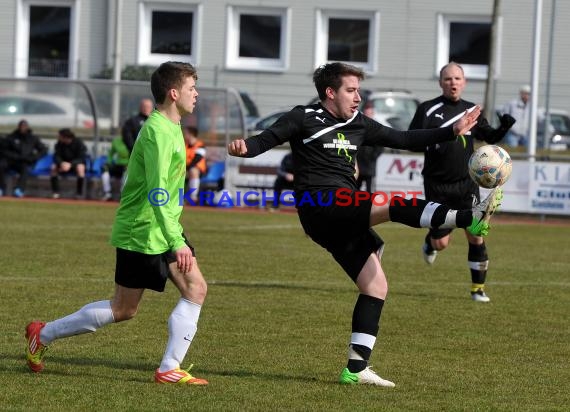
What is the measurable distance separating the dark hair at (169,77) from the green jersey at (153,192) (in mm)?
128

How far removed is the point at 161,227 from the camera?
7117mm

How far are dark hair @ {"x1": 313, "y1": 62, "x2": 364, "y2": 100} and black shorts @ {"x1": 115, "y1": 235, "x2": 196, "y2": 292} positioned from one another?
134 cm

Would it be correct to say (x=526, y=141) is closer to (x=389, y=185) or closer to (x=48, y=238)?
(x=389, y=185)

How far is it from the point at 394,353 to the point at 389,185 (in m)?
15.8

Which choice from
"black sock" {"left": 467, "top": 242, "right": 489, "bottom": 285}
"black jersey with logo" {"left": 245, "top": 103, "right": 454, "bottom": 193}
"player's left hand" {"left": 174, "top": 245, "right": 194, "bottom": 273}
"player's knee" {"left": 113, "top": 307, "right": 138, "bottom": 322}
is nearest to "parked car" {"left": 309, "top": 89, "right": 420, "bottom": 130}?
"black sock" {"left": 467, "top": 242, "right": 489, "bottom": 285}

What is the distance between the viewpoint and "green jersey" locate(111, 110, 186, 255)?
23.3ft

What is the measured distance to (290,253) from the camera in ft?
53.8

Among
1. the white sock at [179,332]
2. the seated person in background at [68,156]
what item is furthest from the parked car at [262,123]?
the white sock at [179,332]

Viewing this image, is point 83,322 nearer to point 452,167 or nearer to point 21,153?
point 452,167

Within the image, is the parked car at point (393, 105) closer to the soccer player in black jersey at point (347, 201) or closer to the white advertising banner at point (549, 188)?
the white advertising banner at point (549, 188)

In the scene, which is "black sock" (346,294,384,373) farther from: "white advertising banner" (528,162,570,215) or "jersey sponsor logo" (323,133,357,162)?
"white advertising banner" (528,162,570,215)

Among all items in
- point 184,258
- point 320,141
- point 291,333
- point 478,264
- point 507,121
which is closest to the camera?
point 184,258

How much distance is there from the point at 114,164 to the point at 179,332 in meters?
18.0

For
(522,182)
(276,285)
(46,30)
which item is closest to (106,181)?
(522,182)
